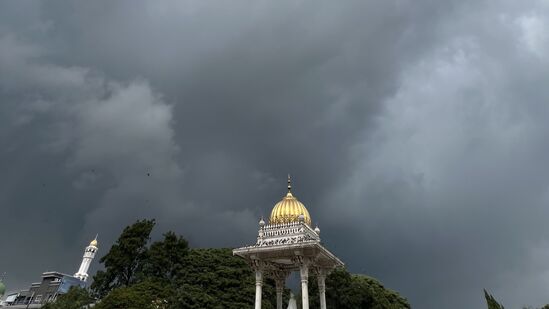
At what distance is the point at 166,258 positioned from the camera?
6069 cm

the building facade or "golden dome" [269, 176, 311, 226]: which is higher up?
the building facade

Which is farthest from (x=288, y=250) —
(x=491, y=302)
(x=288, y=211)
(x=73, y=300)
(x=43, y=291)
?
(x=43, y=291)

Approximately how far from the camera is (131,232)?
6544 centimetres

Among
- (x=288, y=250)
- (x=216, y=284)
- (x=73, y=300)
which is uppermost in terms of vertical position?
(x=216, y=284)

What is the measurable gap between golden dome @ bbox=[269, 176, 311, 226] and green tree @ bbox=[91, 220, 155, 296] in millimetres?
35940

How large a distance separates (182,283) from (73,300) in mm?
13944

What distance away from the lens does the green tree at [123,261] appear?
204ft

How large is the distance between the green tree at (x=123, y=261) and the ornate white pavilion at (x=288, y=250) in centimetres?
3519

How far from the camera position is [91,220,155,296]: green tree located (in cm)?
6225

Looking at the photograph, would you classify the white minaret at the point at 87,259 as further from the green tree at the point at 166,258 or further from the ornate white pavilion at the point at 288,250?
the ornate white pavilion at the point at 288,250

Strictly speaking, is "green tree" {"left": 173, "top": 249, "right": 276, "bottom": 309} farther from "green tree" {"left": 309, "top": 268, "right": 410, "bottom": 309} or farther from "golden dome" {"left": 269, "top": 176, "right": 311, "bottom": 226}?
"golden dome" {"left": 269, "top": 176, "right": 311, "bottom": 226}

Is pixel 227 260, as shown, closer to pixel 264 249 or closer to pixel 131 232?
pixel 131 232

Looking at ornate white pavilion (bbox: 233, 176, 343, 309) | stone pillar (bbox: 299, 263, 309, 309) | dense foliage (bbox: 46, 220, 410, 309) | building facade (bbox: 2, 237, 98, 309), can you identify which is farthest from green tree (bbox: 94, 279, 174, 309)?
building facade (bbox: 2, 237, 98, 309)

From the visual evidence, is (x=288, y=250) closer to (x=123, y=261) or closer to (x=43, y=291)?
(x=123, y=261)
